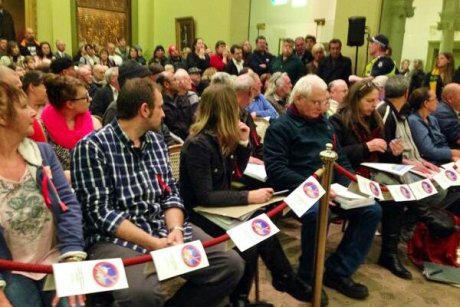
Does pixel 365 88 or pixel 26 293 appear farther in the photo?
pixel 365 88

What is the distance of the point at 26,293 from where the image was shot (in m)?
1.65

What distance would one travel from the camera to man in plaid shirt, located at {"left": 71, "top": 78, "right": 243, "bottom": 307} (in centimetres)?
195

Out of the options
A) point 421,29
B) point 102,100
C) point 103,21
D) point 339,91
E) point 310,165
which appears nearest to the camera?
point 310,165

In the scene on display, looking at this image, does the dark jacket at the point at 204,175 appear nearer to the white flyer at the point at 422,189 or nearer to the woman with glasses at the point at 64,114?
the woman with glasses at the point at 64,114

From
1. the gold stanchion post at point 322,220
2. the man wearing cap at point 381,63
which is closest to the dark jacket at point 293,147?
the gold stanchion post at point 322,220

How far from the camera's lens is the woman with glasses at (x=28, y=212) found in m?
1.66

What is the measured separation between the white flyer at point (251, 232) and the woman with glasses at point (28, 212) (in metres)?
0.62

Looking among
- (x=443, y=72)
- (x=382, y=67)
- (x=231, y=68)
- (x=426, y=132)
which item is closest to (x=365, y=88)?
(x=426, y=132)

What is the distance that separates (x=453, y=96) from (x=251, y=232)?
3.22m

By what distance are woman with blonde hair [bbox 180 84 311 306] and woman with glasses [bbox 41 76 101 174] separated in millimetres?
877

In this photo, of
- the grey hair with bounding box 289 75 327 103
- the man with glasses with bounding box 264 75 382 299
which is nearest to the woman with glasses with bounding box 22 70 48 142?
the man with glasses with bounding box 264 75 382 299

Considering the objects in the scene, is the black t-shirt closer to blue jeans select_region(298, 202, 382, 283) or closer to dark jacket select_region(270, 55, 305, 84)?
dark jacket select_region(270, 55, 305, 84)

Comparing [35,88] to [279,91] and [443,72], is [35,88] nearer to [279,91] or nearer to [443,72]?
[279,91]

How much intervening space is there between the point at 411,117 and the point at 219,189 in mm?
2126
